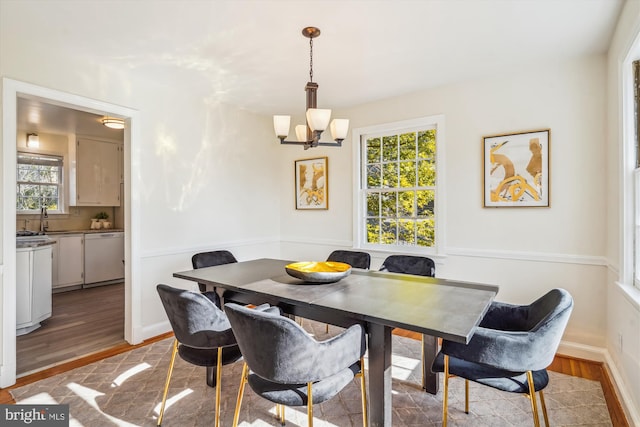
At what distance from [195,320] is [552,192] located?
3167 mm

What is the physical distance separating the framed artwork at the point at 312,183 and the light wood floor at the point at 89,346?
6.55 feet

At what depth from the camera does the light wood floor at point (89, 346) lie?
101 inches

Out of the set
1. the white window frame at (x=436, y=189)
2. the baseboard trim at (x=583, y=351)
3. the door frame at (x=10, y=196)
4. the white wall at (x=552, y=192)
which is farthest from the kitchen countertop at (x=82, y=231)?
the baseboard trim at (x=583, y=351)

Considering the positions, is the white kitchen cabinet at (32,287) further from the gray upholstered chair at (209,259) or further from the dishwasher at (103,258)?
the dishwasher at (103,258)

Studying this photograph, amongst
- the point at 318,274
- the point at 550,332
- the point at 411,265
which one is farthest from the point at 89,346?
the point at 550,332

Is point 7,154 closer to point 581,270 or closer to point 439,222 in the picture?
point 439,222

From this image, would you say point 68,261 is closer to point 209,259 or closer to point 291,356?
point 209,259

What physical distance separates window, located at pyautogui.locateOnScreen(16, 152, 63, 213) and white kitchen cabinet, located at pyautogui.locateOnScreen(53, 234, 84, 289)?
2.54ft

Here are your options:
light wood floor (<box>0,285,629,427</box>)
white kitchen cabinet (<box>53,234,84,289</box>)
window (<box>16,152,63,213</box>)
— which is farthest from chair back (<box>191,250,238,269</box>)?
window (<box>16,152,63,213</box>)

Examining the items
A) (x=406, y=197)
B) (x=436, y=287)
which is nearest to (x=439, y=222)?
(x=406, y=197)

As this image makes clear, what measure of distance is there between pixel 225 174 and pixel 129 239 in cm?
141

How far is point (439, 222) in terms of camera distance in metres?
3.66

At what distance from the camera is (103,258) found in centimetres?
593

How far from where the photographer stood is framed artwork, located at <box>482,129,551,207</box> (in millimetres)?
3070
